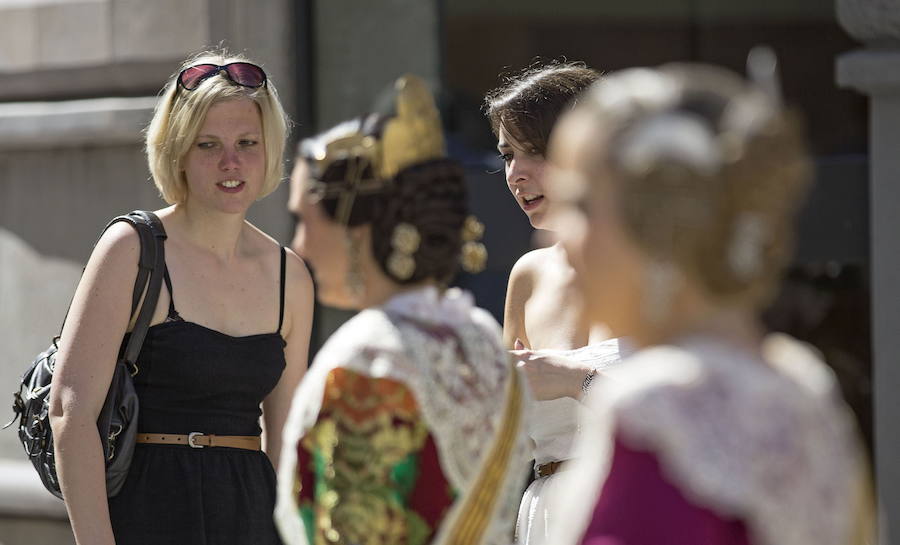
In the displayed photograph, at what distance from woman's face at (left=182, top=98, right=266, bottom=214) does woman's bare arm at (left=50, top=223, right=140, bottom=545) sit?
1.03 ft

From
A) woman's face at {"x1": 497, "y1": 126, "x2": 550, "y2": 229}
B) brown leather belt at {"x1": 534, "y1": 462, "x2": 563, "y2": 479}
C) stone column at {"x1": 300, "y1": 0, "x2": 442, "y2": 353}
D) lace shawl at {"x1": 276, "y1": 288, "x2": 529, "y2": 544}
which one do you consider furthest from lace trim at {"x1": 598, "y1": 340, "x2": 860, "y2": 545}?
stone column at {"x1": 300, "y1": 0, "x2": 442, "y2": 353}

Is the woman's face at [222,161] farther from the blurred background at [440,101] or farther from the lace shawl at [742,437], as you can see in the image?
the blurred background at [440,101]

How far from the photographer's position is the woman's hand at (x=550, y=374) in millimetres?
3260

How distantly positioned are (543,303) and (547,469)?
1.38ft

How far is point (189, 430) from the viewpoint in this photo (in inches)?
147

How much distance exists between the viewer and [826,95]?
6848 millimetres

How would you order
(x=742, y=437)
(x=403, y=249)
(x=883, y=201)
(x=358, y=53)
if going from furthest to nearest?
(x=358, y=53) < (x=883, y=201) < (x=403, y=249) < (x=742, y=437)

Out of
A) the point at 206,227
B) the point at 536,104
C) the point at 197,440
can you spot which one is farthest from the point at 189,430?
the point at 536,104

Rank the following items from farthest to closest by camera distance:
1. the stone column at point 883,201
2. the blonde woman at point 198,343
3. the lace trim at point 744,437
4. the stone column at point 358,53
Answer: the stone column at point 358,53 < the stone column at point 883,201 < the blonde woman at point 198,343 < the lace trim at point 744,437

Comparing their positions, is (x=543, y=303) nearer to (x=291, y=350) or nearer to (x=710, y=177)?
(x=291, y=350)

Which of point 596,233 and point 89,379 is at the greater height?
point 596,233

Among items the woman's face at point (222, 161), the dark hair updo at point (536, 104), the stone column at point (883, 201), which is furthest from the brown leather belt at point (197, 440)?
the stone column at point (883, 201)

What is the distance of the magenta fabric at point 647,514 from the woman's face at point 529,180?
1852 millimetres

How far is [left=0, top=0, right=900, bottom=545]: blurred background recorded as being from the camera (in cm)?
648
